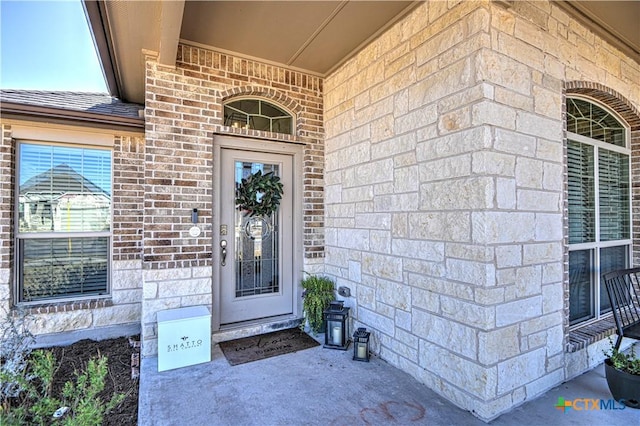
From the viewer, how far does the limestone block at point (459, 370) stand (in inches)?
86.3

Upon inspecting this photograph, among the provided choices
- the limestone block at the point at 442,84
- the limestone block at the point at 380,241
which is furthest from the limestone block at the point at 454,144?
the limestone block at the point at 380,241

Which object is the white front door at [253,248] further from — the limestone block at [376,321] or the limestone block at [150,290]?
the limestone block at [376,321]

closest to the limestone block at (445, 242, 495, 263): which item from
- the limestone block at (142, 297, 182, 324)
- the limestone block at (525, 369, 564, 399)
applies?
the limestone block at (525, 369, 564, 399)

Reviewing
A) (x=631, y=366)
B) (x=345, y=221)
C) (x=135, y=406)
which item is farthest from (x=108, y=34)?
(x=631, y=366)

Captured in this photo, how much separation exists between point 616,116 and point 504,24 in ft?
7.72

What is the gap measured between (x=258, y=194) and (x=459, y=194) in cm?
230

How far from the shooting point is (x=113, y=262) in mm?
4102

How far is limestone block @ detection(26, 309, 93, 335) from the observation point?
360cm

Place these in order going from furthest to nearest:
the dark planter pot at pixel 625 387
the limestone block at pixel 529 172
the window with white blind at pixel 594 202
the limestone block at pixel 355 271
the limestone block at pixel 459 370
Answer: the limestone block at pixel 355 271
the window with white blind at pixel 594 202
the limestone block at pixel 529 172
the dark planter pot at pixel 625 387
the limestone block at pixel 459 370

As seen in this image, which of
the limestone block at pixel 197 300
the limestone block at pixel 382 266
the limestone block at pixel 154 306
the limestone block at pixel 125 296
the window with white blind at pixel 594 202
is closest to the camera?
the limestone block at pixel 382 266

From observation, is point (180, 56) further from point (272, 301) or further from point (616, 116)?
point (616, 116)

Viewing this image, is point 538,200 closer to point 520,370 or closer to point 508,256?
point 508,256

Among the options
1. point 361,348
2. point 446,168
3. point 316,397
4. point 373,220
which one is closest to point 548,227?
point 446,168

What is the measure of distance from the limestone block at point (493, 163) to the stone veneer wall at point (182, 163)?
2.45 m
